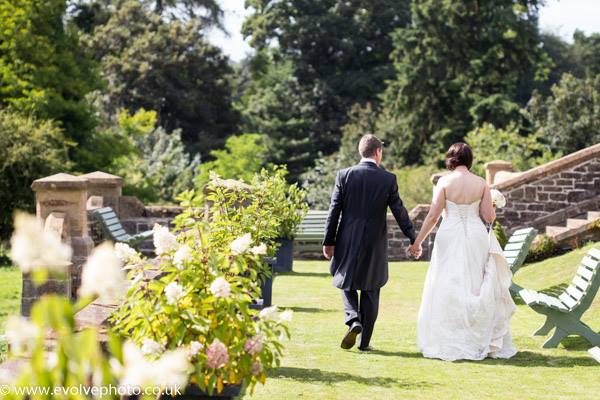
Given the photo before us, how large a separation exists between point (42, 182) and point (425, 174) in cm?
1692

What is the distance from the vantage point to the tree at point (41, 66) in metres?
25.3

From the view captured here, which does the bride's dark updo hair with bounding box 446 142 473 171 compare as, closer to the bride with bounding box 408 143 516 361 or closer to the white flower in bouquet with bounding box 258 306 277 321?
the bride with bounding box 408 143 516 361

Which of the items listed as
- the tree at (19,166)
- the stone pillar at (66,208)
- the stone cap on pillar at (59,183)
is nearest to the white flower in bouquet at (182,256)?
the stone pillar at (66,208)

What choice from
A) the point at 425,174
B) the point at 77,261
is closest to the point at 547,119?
the point at 425,174

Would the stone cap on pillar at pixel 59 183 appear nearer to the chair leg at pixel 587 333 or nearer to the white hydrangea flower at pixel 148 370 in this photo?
the chair leg at pixel 587 333

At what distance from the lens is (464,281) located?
8.30 meters

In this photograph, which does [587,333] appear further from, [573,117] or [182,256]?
[573,117]

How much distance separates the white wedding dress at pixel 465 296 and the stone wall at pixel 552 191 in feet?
31.7

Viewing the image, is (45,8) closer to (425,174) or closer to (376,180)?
(425,174)

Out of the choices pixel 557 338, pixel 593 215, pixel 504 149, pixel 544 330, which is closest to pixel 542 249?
pixel 593 215

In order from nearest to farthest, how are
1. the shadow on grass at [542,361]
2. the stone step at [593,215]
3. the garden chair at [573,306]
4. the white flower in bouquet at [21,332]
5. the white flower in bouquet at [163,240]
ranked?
the white flower in bouquet at [21,332], the white flower in bouquet at [163,240], the shadow on grass at [542,361], the garden chair at [573,306], the stone step at [593,215]

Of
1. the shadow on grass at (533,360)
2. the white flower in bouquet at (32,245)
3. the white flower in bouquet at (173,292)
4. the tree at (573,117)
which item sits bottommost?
the shadow on grass at (533,360)

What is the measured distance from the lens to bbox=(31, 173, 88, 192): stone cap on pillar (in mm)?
11587

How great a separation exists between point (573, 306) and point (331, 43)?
42.8 meters
